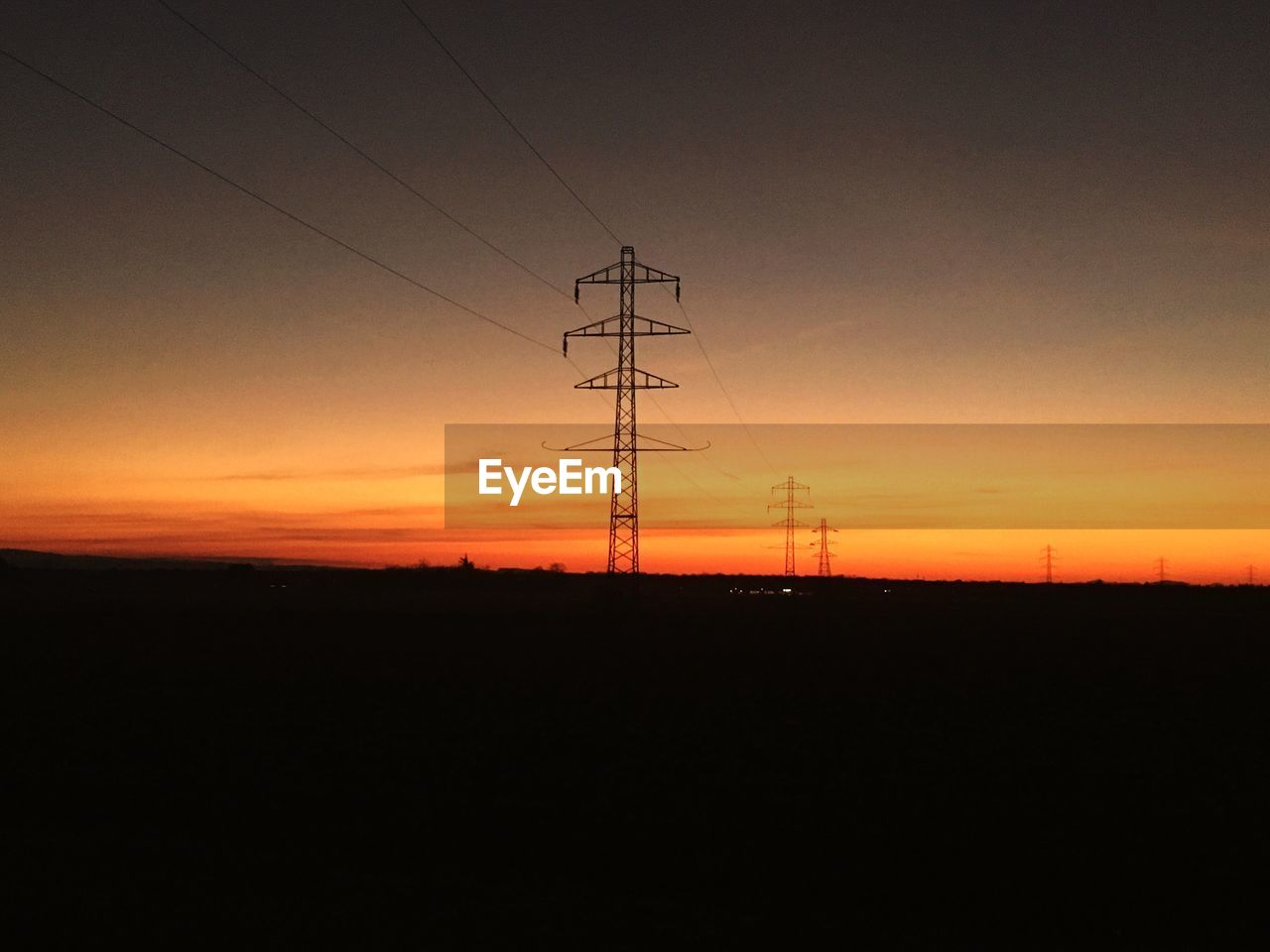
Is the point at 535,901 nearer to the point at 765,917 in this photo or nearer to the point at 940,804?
the point at 765,917

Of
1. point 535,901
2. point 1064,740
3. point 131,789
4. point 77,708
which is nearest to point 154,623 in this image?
point 77,708

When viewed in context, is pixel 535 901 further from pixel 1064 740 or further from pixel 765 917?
pixel 1064 740

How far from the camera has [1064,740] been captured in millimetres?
22969

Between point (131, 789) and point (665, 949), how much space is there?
10568 millimetres

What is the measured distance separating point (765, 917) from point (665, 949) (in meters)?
1.66

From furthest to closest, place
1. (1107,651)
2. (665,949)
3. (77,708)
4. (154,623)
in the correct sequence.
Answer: (154,623) → (1107,651) → (77,708) → (665,949)

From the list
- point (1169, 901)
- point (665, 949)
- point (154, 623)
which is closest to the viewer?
point (665, 949)

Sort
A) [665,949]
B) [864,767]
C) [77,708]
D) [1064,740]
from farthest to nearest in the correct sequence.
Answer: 1. [77,708]
2. [1064,740]
3. [864,767]
4. [665,949]

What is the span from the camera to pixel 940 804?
17016 millimetres

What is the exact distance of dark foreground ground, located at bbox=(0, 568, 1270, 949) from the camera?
37.5 feet

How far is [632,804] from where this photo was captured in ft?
55.0

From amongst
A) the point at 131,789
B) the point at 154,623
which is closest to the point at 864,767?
the point at 131,789

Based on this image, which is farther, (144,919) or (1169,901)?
(1169,901)

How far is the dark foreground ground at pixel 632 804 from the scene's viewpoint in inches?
450
